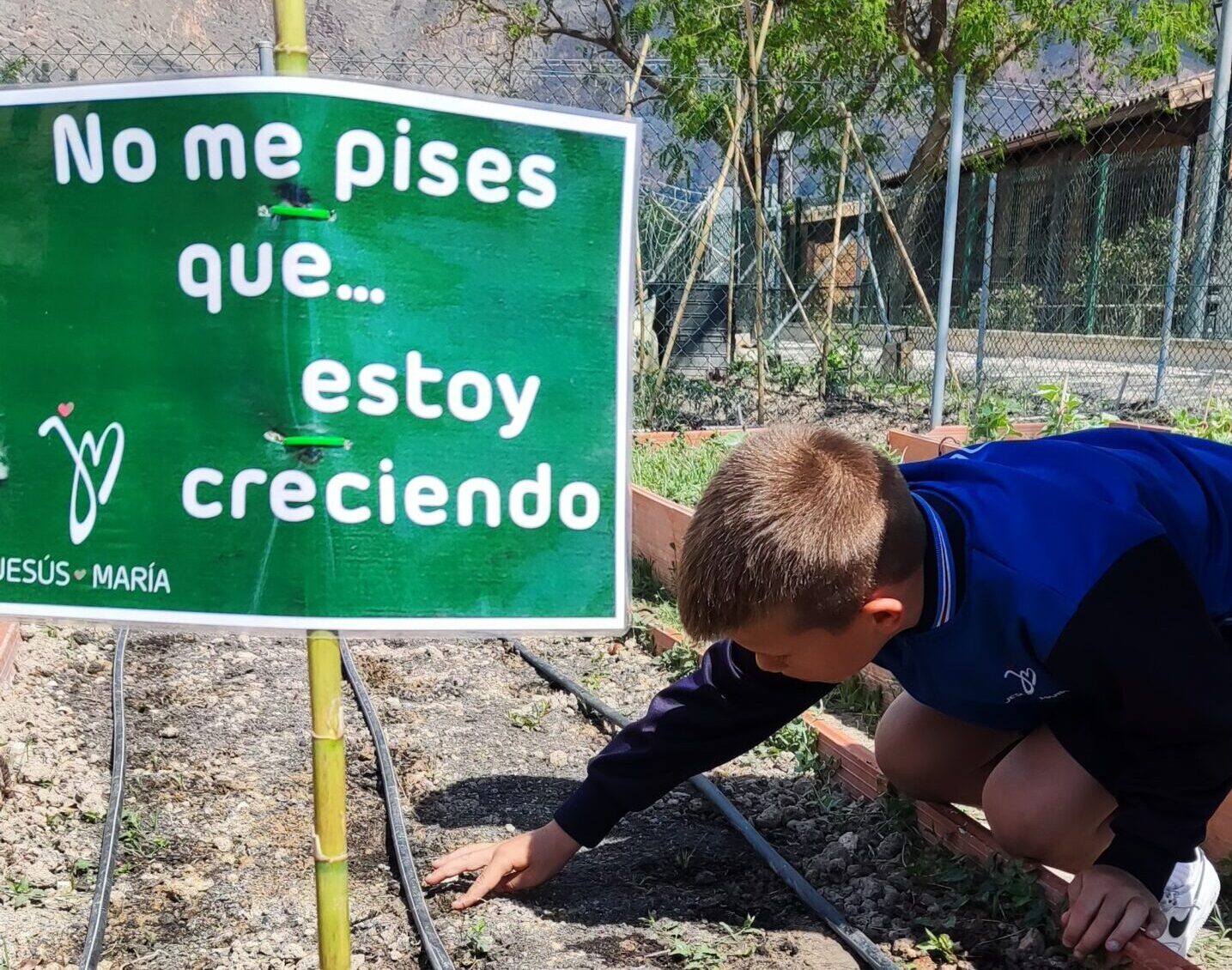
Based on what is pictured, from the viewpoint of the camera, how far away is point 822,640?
5.90 ft

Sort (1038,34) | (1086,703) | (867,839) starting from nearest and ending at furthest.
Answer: (1086,703), (867,839), (1038,34)

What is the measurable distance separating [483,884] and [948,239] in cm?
652

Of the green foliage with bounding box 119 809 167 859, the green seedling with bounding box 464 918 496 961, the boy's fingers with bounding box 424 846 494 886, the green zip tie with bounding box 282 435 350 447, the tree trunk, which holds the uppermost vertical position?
the tree trunk

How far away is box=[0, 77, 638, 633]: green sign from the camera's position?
4.56 ft

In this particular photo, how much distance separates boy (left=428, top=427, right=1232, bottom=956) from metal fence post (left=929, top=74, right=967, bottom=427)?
18.4 ft

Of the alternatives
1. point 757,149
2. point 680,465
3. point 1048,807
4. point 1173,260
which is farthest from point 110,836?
point 1173,260

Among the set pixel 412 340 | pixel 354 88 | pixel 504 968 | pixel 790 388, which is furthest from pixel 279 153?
pixel 790 388

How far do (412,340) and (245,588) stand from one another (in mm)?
397

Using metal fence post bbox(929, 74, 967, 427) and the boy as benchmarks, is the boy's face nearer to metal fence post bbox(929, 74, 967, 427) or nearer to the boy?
the boy

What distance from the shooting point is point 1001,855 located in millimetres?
2254

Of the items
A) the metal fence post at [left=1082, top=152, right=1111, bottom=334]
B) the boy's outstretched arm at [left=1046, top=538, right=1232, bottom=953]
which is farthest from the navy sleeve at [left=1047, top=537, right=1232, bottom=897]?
the metal fence post at [left=1082, top=152, right=1111, bottom=334]

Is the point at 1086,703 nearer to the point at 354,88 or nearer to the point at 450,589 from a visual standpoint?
the point at 450,589

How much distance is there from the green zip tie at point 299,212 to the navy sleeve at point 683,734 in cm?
121

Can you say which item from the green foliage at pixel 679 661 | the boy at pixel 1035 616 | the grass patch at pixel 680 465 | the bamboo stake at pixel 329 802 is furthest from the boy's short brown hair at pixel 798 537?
the grass patch at pixel 680 465
